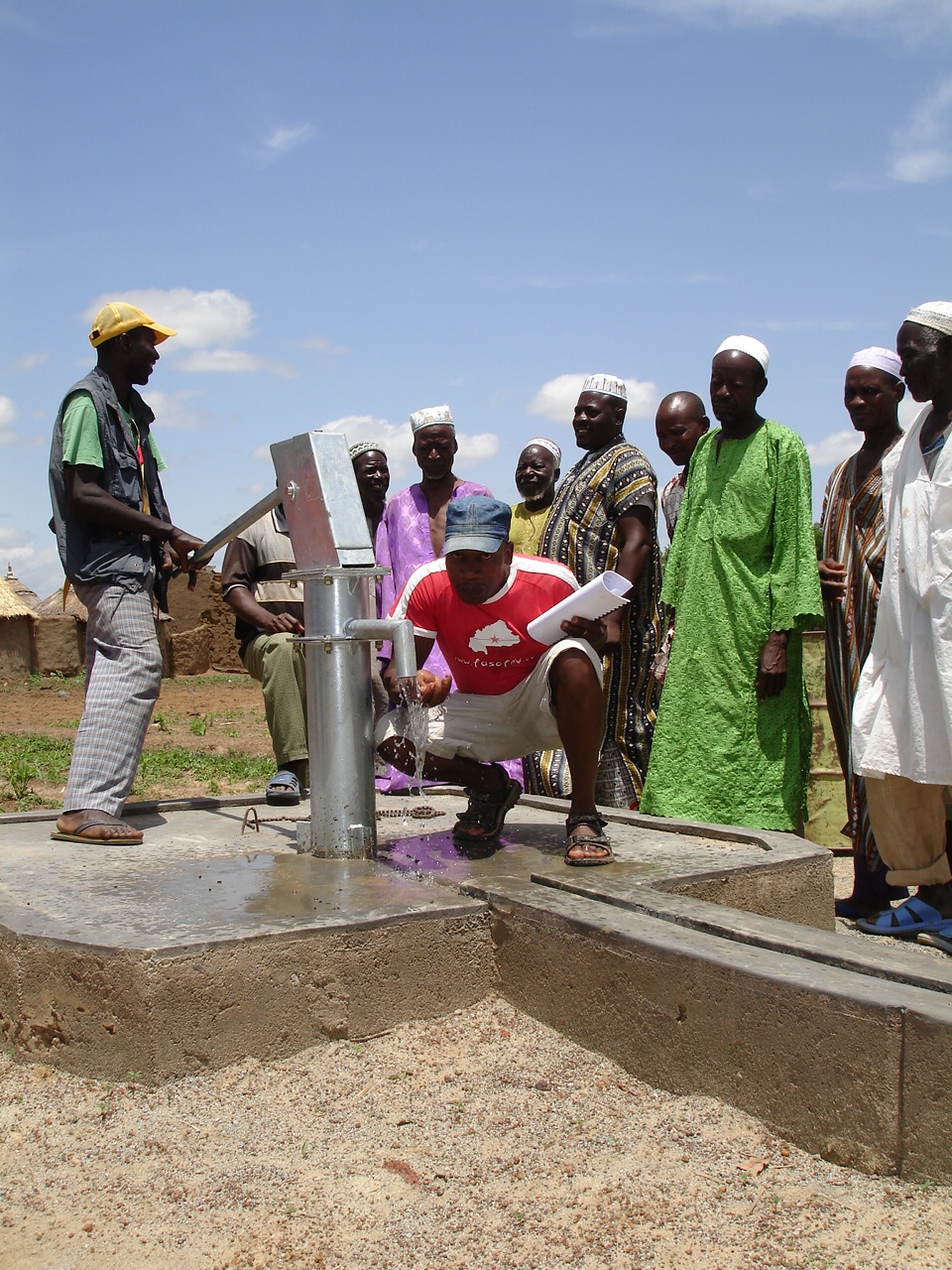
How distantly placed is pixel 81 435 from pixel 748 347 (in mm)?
2372

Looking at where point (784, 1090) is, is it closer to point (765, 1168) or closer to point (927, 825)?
point (765, 1168)

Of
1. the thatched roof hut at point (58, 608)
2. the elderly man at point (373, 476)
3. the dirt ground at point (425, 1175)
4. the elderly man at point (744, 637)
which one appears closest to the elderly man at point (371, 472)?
the elderly man at point (373, 476)

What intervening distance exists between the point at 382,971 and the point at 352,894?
28 centimetres

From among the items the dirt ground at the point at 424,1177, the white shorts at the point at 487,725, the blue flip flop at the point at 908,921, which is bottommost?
the dirt ground at the point at 424,1177

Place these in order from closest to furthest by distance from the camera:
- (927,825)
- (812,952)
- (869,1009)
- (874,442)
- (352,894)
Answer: (869,1009) < (812,952) < (352,894) < (927,825) < (874,442)

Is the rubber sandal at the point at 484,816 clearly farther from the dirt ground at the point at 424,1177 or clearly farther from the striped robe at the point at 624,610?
the striped robe at the point at 624,610

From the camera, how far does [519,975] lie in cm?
269

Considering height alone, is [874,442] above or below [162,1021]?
above

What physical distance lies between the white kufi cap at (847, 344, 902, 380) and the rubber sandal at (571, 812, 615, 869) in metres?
1.89

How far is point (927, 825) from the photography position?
10.6 feet

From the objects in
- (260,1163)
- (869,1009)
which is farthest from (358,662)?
(869,1009)

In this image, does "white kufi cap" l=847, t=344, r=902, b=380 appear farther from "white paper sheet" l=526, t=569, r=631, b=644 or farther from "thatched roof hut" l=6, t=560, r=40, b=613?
"thatched roof hut" l=6, t=560, r=40, b=613

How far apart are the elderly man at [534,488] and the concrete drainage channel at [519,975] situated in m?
2.47

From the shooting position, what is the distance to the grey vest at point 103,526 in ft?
13.1
